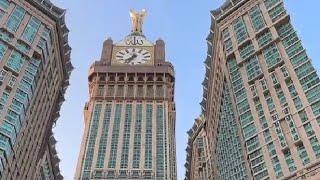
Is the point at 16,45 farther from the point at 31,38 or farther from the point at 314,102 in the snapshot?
the point at 314,102

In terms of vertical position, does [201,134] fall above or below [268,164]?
above

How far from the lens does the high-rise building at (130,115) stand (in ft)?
384

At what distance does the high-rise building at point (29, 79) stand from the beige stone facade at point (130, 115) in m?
25.1

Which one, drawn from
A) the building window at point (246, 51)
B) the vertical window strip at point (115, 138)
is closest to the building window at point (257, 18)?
the building window at point (246, 51)

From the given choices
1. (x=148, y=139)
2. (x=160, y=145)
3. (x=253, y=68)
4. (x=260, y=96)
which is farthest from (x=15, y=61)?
(x=148, y=139)

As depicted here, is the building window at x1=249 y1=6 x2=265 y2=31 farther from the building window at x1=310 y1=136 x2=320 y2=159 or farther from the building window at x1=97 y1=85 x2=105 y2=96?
the building window at x1=97 y1=85 x2=105 y2=96

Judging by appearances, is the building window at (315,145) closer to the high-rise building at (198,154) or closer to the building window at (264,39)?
the building window at (264,39)

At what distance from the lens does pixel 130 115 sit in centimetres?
13212

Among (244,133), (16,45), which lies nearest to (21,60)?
(16,45)

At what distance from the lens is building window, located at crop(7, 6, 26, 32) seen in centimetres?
7750

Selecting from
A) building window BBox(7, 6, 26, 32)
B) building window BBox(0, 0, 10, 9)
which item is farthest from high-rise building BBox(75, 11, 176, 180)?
building window BBox(0, 0, 10, 9)

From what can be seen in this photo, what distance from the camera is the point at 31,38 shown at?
260 feet

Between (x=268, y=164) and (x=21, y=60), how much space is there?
3326 cm

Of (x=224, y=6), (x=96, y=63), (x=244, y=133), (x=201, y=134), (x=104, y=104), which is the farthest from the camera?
(x=96, y=63)
